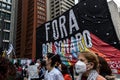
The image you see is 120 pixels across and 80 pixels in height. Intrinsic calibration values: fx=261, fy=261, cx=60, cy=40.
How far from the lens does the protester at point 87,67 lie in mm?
2592

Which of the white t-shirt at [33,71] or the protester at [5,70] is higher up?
the protester at [5,70]

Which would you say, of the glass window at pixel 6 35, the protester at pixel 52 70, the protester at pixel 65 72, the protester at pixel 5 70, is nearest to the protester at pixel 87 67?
the protester at pixel 5 70

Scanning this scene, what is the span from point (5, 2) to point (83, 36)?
70.8 metres

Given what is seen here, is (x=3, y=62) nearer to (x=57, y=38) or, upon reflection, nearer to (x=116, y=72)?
(x=116, y=72)

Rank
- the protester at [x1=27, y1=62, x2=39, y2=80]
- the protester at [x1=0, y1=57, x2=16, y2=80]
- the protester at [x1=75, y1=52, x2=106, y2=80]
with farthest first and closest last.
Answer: the protester at [x1=27, y1=62, x2=39, y2=80], the protester at [x1=75, y1=52, x2=106, y2=80], the protester at [x1=0, y1=57, x2=16, y2=80]

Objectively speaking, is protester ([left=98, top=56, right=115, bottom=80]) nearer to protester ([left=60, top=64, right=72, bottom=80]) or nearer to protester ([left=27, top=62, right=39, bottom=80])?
protester ([left=60, top=64, right=72, bottom=80])

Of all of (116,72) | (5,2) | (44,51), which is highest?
(5,2)

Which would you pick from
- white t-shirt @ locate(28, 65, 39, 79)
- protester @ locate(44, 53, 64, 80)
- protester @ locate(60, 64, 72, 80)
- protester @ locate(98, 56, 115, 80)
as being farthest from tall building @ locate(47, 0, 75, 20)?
protester @ locate(98, 56, 115, 80)

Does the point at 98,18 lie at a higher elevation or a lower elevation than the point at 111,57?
higher

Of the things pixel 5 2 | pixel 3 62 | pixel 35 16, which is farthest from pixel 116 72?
pixel 35 16

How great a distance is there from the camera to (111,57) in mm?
4352

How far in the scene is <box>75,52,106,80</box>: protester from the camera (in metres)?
2.59

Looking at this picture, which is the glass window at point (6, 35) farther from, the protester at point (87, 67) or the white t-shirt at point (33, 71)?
the protester at point (87, 67)

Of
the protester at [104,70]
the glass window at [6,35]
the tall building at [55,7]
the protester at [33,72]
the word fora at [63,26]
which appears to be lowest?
the protester at [33,72]
